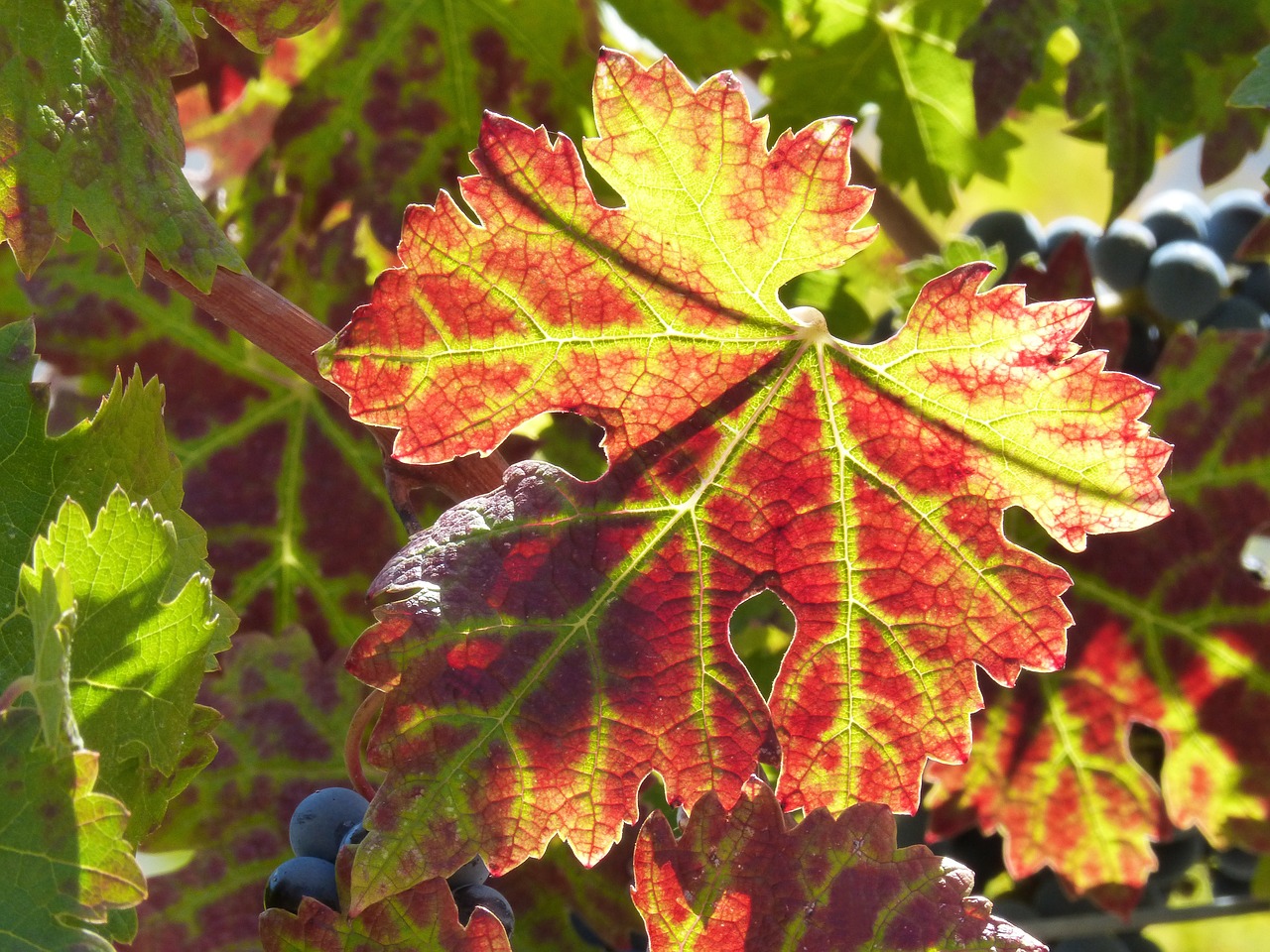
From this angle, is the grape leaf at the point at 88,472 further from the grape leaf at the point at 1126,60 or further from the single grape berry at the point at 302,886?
the grape leaf at the point at 1126,60

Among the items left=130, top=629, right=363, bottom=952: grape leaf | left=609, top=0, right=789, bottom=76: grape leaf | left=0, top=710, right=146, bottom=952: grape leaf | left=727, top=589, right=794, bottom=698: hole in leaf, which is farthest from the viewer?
left=609, top=0, right=789, bottom=76: grape leaf

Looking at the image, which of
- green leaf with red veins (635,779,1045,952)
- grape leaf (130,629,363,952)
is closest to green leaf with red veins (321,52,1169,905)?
green leaf with red veins (635,779,1045,952)

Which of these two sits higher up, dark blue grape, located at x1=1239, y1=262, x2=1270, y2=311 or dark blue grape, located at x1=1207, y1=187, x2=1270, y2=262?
dark blue grape, located at x1=1207, y1=187, x2=1270, y2=262

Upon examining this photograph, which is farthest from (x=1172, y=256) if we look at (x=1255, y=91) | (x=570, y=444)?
(x=570, y=444)

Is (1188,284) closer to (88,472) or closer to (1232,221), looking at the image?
(1232,221)

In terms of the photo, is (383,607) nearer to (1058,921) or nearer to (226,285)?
(226,285)

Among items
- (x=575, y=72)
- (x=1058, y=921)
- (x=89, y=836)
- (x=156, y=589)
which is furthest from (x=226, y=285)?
(x=1058, y=921)

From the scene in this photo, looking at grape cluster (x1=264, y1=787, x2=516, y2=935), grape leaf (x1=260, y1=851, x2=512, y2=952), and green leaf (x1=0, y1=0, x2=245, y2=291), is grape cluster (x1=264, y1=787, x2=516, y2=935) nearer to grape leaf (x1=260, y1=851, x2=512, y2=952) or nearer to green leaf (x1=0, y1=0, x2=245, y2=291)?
grape leaf (x1=260, y1=851, x2=512, y2=952)
